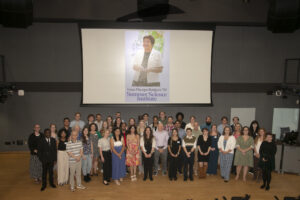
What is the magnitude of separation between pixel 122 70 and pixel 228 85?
3732mm

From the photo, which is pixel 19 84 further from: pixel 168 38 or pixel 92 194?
pixel 168 38

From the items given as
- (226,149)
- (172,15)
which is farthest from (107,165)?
(172,15)

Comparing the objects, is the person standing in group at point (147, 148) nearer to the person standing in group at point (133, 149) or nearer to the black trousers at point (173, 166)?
the person standing in group at point (133, 149)

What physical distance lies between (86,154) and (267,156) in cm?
421

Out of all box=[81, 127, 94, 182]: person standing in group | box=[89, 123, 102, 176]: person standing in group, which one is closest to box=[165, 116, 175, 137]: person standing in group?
box=[89, 123, 102, 176]: person standing in group

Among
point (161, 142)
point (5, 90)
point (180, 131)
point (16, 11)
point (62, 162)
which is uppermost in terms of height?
point (16, 11)

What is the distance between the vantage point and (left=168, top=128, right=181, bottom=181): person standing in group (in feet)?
17.5

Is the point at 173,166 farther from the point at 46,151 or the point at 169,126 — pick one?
the point at 46,151

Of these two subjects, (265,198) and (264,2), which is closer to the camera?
(265,198)

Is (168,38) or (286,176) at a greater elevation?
(168,38)

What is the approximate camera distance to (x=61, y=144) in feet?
15.9

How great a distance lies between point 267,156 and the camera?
5039 mm

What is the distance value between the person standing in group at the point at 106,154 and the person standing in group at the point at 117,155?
0.10 meters

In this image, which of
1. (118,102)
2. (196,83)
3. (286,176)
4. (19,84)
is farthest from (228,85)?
(19,84)
